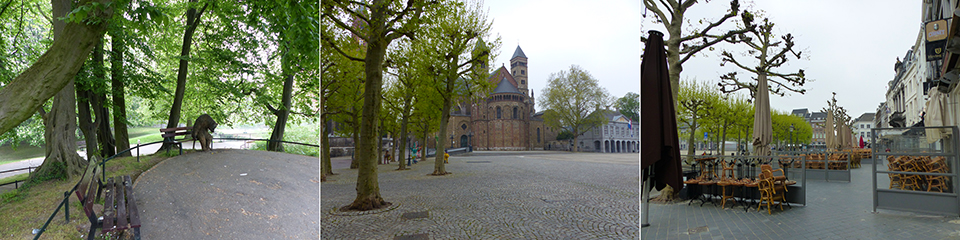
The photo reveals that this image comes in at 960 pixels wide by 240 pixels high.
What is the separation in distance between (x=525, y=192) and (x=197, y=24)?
466 centimetres

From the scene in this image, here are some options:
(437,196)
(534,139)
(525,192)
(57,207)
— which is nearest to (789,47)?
(534,139)

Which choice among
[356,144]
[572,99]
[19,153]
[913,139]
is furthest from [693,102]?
[19,153]

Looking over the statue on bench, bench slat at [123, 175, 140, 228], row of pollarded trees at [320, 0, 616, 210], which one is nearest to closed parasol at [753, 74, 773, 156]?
row of pollarded trees at [320, 0, 616, 210]

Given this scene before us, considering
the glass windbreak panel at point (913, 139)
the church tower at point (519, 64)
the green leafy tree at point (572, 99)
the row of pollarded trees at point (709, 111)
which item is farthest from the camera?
the row of pollarded trees at point (709, 111)

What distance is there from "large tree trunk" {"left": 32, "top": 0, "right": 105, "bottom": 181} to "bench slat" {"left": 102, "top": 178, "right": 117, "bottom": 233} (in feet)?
2.22

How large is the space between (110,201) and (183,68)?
7.28ft

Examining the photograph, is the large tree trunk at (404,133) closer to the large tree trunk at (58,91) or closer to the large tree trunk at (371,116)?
the large tree trunk at (371,116)

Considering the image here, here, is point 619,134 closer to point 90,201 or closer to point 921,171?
point 90,201

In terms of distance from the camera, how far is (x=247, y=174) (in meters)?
4.08

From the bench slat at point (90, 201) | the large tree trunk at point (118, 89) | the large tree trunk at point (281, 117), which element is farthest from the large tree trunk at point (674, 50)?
the large tree trunk at point (118, 89)

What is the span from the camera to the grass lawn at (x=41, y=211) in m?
2.95

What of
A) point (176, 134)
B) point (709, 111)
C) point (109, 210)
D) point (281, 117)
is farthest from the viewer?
point (709, 111)

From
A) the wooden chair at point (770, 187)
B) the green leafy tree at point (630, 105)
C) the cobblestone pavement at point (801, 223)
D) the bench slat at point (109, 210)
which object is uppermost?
the green leafy tree at point (630, 105)

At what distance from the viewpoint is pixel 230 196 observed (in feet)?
12.3
